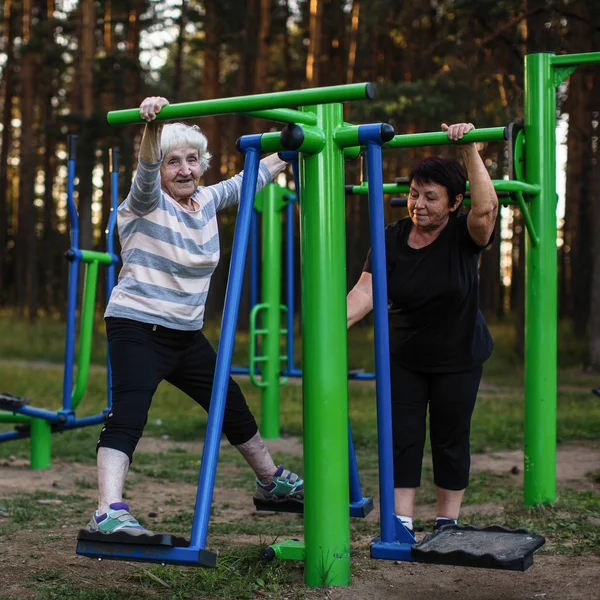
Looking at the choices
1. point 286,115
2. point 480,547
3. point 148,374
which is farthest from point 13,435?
point 480,547

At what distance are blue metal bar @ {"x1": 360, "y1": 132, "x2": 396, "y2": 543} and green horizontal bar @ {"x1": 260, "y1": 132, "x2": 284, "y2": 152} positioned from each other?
0.28 meters

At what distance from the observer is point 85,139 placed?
16672mm

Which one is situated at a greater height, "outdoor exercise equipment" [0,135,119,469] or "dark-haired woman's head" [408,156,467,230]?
"dark-haired woman's head" [408,156,467,230]

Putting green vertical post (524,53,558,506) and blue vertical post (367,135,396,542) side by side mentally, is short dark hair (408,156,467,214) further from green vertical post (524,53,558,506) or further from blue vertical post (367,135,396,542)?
green vertical post (524,53,558,506)

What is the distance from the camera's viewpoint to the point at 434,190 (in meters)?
3.64

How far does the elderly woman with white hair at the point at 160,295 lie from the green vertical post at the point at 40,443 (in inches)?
119

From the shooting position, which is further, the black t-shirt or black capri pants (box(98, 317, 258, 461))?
the black t-shirt

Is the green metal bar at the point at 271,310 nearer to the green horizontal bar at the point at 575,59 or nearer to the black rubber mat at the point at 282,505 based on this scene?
the green horizontal bar at the point at 575,59

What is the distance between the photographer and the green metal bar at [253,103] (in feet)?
8.80

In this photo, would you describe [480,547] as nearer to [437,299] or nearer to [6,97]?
[437,299]

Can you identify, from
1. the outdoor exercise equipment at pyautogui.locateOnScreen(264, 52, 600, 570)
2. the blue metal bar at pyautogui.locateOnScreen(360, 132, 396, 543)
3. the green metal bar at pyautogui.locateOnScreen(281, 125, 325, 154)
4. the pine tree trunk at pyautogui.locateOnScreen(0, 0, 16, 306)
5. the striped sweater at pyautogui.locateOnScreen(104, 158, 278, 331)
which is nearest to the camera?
the green metal bar at pyautogui.locateOnScreen(281, 125, 325, 154)

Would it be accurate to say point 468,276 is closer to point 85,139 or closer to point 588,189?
point 85,139

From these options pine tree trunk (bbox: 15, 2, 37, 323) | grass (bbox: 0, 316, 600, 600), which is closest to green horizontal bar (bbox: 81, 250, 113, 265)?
grass (bbox: 0, 316, 600, 600)

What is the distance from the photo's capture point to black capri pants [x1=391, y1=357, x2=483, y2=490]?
3.73 metres
